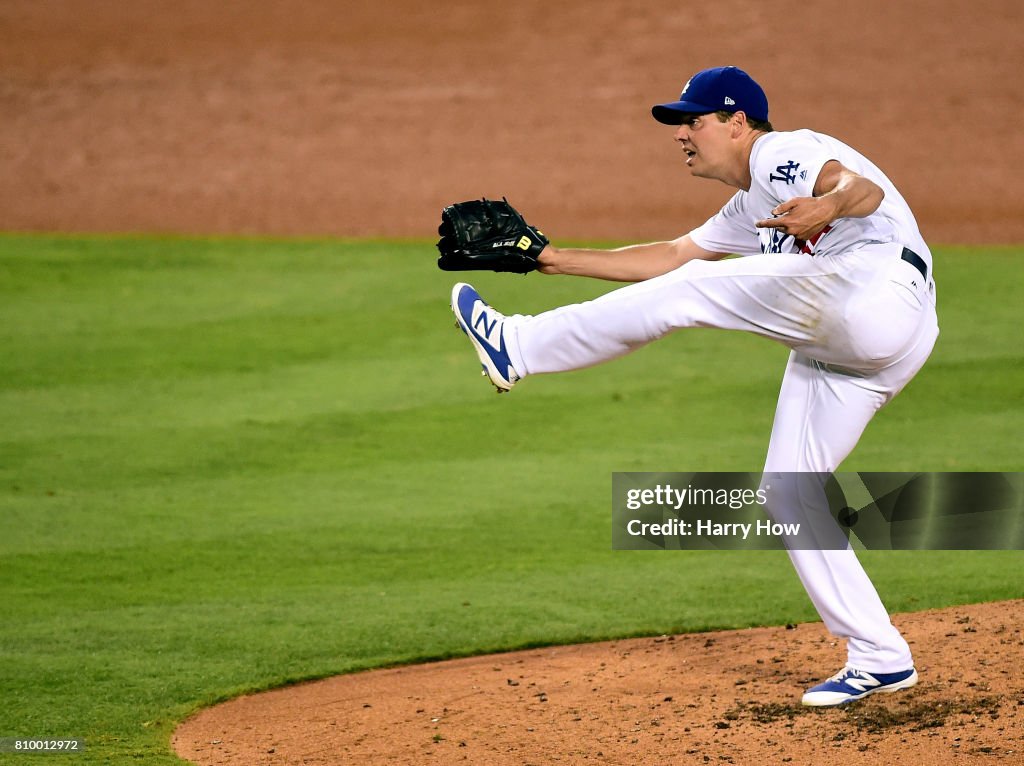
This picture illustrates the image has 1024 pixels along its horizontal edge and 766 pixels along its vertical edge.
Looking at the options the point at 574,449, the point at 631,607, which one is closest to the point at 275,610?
the point at 631,607

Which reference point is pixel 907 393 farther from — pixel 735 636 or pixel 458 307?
pixel 458 307

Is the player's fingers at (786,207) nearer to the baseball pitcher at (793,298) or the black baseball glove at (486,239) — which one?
the baseball pitcher at (793,298)

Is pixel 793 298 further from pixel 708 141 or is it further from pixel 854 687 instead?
pixel 854 687

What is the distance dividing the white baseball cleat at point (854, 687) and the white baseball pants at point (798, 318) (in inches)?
28.9

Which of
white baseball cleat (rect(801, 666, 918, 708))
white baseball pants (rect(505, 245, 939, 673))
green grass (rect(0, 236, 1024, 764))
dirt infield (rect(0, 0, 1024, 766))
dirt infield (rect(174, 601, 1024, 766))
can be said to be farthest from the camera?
dirt infield (rect(0, 0, 1024, 766))

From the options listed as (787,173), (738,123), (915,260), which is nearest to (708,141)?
(738,123)

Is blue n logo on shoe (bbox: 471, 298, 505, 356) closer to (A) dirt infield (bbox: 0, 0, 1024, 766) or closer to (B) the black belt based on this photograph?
(B) the black belt

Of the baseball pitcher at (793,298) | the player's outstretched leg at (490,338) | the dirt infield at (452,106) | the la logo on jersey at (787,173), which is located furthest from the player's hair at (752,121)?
the dirt infield at (452,106)

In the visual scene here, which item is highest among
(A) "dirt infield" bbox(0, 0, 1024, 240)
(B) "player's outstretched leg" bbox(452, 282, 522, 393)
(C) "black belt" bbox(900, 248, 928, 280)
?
(A) "dirt infield" bbox(0, 0, 1024, 240)

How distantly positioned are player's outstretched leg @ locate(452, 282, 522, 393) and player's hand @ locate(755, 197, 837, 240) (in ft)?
2.81

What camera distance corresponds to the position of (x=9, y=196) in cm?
1392

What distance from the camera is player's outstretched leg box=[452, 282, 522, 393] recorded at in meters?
4.04

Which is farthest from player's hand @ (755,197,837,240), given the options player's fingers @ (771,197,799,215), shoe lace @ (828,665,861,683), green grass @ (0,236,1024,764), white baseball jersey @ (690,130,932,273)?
green grass @ (0,236,1024,764)

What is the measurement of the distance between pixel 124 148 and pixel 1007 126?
9582 millimetres
